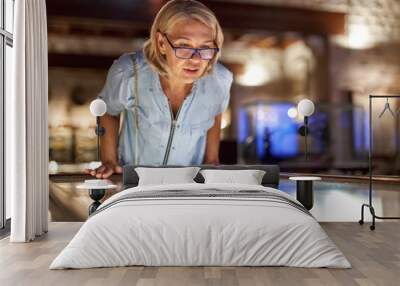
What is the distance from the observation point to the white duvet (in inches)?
168

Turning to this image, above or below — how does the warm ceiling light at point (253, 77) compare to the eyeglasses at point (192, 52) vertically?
below

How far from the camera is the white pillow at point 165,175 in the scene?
6.41 metres

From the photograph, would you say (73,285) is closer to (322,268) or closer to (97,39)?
(322,268)

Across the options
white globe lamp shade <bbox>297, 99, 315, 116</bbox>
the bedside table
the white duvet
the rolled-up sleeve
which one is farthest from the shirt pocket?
the white duvet

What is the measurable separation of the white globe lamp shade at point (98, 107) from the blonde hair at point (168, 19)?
2.73 feet

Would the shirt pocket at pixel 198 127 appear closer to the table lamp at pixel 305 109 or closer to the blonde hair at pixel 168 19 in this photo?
the blonde hair at pixel 168 19

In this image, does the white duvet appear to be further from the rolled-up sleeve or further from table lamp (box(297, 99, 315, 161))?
the rolled-up sleeve

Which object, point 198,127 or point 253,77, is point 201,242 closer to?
point 198,127

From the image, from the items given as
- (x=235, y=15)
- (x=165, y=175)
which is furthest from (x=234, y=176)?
(x=235, y=15)

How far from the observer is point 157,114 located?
697 centimetres

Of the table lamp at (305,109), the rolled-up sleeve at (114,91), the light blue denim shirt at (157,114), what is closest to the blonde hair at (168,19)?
the light blue denim shirt at (157,114)

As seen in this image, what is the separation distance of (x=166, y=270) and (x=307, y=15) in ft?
14.2

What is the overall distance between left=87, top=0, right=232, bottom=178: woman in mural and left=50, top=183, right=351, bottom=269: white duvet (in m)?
2.68

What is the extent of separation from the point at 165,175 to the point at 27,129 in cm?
173
